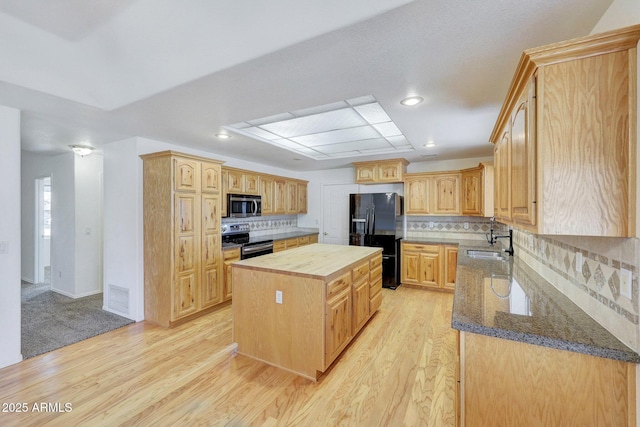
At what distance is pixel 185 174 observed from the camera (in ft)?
11.0

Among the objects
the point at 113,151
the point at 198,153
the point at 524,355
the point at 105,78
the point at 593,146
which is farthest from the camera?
the point at 198,153

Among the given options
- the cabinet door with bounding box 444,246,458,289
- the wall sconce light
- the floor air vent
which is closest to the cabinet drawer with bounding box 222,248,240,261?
the floor air vent

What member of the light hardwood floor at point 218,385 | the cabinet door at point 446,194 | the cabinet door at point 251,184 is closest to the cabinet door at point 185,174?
the cabinet door at point 251,184

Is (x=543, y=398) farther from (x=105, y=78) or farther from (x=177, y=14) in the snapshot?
(x=105, y=78)

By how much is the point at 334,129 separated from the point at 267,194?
2.23 m

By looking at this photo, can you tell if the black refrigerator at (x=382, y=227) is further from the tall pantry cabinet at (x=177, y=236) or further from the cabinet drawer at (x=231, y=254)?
the tall pantry cabinet at (x=177, y=236)

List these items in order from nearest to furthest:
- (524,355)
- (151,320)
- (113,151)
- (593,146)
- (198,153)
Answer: (593,146), (524,355), (151,320), (113,151), (198,153)

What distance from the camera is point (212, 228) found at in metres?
3.70

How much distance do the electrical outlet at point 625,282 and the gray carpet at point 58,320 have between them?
4290mm

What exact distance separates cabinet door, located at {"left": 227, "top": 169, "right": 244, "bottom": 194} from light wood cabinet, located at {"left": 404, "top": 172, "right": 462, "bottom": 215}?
2.91 metres

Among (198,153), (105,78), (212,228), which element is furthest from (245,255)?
(105,78)

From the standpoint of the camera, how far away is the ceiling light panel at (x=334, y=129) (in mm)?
2674

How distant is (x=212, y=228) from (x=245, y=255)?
2.41 ft

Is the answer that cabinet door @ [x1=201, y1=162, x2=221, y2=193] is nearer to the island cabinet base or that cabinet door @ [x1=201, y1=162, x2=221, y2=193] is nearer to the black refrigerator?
the black refrigerator
